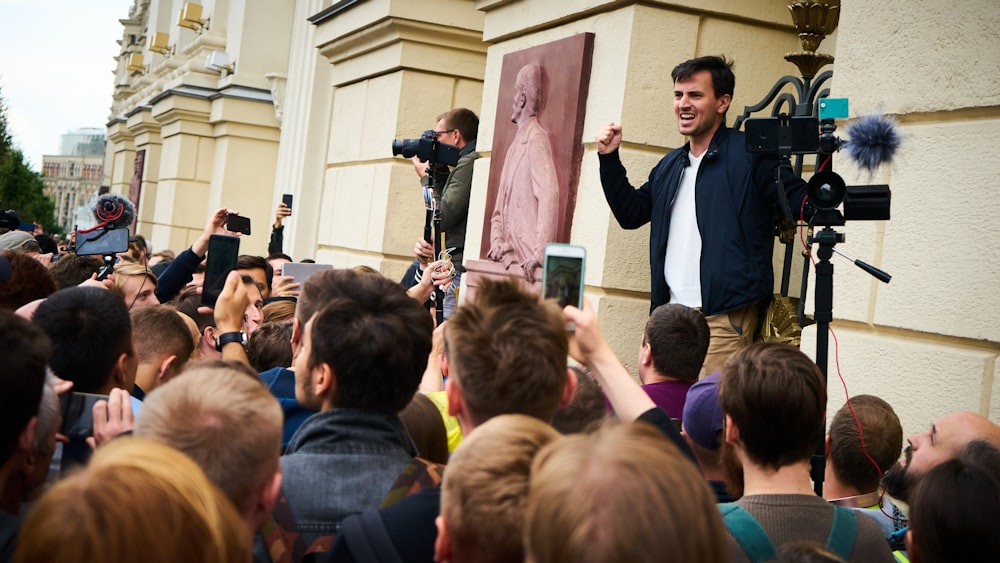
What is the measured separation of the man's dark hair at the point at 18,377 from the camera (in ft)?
7.11

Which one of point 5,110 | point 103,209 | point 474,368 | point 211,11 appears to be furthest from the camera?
point 5,110

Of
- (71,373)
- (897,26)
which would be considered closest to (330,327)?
(71,373)

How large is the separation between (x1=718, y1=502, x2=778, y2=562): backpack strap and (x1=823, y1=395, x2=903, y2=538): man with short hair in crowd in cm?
99

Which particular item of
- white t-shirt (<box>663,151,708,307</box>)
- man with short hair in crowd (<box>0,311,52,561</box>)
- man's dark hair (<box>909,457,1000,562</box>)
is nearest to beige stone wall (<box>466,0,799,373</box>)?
white t-shirt (<box>663,151,708,307</box>)

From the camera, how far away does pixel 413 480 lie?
2.43m

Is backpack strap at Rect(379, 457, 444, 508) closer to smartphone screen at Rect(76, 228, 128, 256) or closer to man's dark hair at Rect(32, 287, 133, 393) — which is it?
man's dark hair at Rect(32, 287, 133, 393)

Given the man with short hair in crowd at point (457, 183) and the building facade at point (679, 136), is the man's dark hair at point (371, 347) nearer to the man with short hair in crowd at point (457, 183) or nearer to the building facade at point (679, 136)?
the building facade at point (679, 136)

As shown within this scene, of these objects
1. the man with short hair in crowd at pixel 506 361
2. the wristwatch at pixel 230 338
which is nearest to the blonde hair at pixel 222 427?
the man with short hair in crowd at pixel 506 361

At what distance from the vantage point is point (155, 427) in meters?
2.08

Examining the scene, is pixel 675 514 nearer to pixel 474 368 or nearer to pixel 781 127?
pixel 474 368

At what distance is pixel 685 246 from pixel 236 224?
2.83 metres

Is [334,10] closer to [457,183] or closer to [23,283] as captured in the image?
[457,183]

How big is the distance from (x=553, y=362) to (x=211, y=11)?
17111 mm

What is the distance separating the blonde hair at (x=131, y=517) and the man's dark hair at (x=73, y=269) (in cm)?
491
